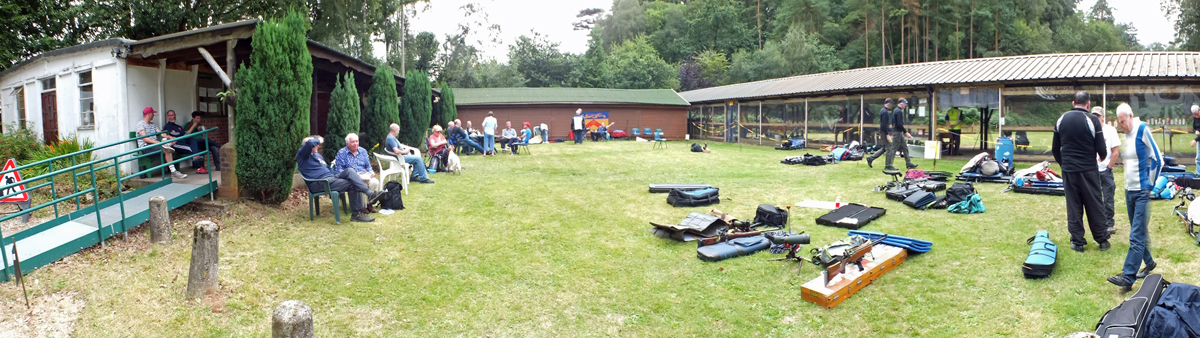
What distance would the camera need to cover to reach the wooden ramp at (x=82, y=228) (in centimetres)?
529

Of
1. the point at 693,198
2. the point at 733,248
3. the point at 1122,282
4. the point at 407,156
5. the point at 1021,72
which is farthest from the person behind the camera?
the point at 1021,72

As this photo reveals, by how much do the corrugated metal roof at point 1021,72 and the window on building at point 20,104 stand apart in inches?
757

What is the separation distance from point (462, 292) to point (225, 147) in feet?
14.3

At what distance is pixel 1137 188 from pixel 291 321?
221 inches

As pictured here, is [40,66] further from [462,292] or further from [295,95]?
[462,292]

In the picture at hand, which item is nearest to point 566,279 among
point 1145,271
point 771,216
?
point 771,216

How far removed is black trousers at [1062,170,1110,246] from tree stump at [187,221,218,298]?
→ 6988mm

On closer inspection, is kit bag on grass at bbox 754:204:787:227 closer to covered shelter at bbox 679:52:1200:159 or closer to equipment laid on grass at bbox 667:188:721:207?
equipment laid on grass at bbox 667:188:721:207

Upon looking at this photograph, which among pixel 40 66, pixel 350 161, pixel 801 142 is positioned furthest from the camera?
pixel 801 142

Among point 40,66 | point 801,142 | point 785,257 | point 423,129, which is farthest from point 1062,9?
point 40,66

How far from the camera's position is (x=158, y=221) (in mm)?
6105

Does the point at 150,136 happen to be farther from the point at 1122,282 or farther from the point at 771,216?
the point at 1122,282

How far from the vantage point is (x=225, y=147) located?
295 inches

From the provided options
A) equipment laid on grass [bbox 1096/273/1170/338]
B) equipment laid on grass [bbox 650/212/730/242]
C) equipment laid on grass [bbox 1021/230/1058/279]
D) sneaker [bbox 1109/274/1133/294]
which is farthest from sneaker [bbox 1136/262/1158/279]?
equipment laid on grass [bbox 650/212/730/242]
